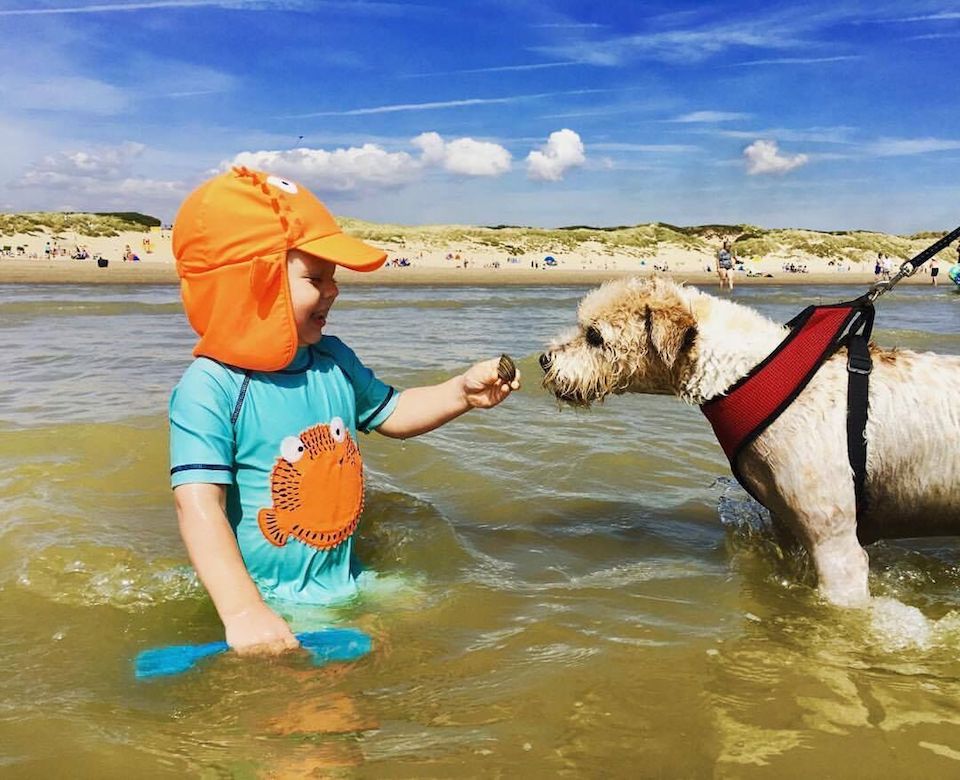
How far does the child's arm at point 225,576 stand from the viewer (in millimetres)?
3217

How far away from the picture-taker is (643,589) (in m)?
4.58

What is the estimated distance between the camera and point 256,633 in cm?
321

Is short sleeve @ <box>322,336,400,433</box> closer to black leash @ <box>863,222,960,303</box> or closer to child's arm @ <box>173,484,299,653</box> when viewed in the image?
child's arm @ <box>173,484,299,653</box>

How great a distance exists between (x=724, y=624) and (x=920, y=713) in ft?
3.50

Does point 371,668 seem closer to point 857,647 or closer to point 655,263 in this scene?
point 857,647

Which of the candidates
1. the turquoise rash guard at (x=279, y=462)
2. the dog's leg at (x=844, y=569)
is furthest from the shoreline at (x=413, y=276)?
the dog's leg at (x=844, y=569)

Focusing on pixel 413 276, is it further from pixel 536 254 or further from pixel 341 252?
pixel 341 252

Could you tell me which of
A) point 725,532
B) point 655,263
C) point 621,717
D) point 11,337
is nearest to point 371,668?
point 621,717

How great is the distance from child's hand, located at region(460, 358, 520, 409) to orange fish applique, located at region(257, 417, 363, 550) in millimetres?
709

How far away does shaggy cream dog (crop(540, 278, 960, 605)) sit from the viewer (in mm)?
4066

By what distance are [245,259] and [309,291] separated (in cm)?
32

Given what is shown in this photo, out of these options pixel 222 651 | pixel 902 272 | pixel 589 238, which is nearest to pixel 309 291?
pixel 222 651

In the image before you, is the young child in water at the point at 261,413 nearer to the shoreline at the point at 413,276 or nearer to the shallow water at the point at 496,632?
the shallow water at the point at 496,632

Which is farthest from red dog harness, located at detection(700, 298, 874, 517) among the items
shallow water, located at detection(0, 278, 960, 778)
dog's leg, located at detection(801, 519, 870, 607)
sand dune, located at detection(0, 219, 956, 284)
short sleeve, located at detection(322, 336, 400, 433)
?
sand dune, located at detection(0, 219, 956, 284)
